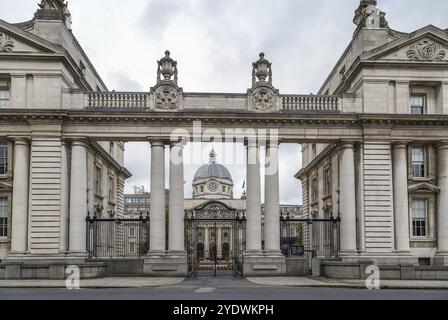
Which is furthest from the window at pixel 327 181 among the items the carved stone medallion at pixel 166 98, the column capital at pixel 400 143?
the carved stone medallion at pixel 166 98

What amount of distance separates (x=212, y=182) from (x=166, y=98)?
101007 millimetres

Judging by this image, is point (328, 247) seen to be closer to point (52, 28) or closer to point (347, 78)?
point (347, 78)

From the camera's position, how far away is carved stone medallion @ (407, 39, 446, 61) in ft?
119

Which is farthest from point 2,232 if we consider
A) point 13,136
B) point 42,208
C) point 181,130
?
point 181,130

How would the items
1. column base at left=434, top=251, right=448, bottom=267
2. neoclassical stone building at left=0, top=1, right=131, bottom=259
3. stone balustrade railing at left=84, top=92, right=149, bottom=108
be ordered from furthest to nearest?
1. stone balustrade railing at left=84, top=92, right=149, bottom=108
2. column base at left=434, top=251, right=448, bottom=267
3. neoclassical stone building at left=0, top=1, right=131, bottom=259

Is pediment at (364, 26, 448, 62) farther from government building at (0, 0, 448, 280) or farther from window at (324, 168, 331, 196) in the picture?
window at (324, 168, 331, 196)

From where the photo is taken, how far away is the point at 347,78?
128ft

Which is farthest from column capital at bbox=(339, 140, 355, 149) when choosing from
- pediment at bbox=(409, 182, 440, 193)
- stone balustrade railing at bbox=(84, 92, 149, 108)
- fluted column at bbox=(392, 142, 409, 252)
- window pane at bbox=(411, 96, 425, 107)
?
stone balustrade railing at bbox=(84, 92, 149, 108)

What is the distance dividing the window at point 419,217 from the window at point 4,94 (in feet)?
85.4

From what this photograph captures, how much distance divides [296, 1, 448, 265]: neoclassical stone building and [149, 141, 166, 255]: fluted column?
1117cm

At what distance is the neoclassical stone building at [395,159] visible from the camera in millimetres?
35281

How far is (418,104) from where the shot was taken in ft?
122

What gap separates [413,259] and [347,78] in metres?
12.6

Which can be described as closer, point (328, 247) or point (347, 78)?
point (347, 78)
